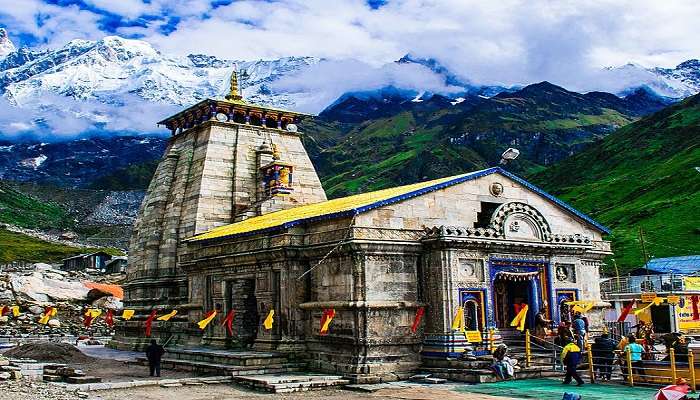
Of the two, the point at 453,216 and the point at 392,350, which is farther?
the point at 453,216

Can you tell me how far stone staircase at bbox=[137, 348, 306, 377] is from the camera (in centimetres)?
2467

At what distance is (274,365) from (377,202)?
6.96 metres

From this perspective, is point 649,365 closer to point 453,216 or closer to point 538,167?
point 453,216

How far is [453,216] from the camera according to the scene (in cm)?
2638

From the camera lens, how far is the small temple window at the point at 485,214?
27.0 meters

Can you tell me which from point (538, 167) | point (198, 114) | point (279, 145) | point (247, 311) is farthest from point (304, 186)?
point (538, 167)

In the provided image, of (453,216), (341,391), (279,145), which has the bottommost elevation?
(341,391)

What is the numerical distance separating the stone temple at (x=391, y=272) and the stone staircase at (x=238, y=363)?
2.23ft

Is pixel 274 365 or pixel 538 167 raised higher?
pixel 538 167

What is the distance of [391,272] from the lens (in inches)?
972

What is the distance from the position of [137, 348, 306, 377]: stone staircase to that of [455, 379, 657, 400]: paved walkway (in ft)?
23.2

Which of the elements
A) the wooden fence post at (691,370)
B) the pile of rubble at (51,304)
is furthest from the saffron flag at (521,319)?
the pile of rubble at (51,304)

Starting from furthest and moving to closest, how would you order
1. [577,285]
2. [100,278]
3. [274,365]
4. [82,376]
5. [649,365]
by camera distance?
[100,278]
[577,285]
[274,365]
[82,376]
[649,365]

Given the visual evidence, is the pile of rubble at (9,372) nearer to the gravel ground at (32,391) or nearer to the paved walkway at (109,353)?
the gravel ground at (32,391)
